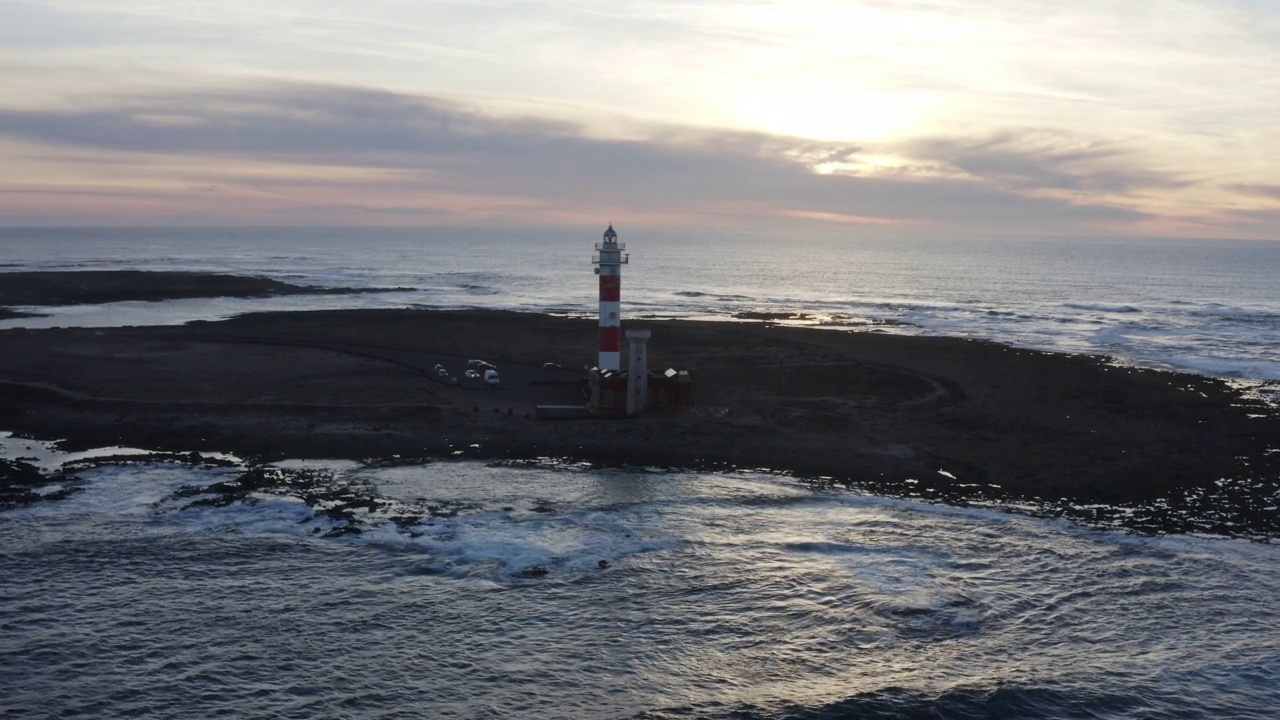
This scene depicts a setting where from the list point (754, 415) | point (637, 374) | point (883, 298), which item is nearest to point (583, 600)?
point (637, 374)

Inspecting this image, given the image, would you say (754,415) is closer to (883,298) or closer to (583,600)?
(583,600)

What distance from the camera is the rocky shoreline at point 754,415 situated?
2730 centimetres

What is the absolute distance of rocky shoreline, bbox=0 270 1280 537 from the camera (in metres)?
27.3

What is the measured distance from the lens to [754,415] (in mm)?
34250

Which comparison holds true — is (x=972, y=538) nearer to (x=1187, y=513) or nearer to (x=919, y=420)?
(x=1187, y=513)

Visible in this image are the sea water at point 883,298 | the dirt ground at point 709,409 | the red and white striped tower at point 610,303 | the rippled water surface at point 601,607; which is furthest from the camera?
the sea water at point 883,298

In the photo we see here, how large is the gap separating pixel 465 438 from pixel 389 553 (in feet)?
33.3

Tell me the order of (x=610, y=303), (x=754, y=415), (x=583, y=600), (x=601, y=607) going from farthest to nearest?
(x=610, y=303)
(x=754, y=415)
(x=583, y=600)
(x=601, y=607)

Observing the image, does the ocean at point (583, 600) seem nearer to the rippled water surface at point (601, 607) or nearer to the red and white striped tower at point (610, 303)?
the rippled water surface at point (601, 607)

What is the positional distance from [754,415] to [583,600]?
16778 millimetres

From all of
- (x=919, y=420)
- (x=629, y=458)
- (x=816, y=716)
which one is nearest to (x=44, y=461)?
(x=629, y=458)

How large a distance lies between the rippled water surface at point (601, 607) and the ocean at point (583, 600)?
0.06 m

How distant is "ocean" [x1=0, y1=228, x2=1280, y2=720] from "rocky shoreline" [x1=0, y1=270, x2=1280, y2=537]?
2.10 metres

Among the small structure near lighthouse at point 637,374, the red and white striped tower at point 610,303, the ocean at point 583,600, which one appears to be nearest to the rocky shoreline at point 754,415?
the small structure near lighthouse at point 637,374
